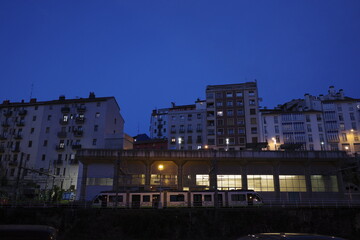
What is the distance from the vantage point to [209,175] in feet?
166

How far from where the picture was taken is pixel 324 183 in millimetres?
51281

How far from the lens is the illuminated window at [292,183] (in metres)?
50.7

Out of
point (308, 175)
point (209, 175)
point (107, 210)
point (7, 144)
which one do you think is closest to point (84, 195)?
point (107, 210)

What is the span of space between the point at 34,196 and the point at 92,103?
76.8ft

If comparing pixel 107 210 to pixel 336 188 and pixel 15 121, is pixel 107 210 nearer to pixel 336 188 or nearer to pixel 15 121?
pixel 336 188

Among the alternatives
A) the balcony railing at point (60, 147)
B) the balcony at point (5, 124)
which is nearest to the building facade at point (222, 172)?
the balcony railing at point (60, 147)

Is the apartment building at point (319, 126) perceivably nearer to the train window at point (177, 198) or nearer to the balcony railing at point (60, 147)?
the train window at point (177, 198)

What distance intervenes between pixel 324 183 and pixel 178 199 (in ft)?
92.9

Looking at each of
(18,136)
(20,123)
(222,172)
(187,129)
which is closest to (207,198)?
(222,172)

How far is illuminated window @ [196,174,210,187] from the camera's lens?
167 ft

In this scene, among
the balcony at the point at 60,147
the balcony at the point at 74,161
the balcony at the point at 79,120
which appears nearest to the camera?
the balcony at the point at 74,161

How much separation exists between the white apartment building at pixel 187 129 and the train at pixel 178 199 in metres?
38.6

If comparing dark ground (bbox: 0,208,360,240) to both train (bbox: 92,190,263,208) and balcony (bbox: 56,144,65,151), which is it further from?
balcony (bbox: 56,144,65,151)

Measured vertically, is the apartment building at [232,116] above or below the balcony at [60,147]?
above
